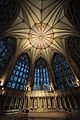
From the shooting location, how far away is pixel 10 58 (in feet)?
53.9

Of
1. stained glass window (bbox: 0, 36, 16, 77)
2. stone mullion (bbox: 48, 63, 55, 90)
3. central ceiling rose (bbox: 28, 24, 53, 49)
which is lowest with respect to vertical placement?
stone mullion (bbox: 48, 63, 55, 90)

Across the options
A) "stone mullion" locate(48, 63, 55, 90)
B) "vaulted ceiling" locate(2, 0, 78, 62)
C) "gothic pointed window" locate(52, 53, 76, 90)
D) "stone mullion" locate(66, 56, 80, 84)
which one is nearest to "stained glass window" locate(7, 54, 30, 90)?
"vaulted ceiling" locate(2, 0, 78, 62)

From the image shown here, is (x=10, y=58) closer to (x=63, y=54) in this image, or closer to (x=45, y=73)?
(x=45, y=73)

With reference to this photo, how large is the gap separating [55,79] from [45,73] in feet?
8.04

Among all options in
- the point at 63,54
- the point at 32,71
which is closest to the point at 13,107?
the point at 32,71

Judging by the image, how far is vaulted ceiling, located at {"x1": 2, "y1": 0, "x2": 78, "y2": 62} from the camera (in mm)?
14734

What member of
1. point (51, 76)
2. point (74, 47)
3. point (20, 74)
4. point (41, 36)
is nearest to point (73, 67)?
point (74, 47)

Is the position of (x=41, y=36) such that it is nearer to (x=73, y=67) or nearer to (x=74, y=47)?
(x=74, y=47)

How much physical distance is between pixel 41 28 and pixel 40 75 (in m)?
8.35

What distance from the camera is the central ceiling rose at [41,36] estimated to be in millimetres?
17434

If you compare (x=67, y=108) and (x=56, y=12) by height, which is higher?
(x=56, y=12)

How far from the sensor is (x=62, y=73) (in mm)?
17406

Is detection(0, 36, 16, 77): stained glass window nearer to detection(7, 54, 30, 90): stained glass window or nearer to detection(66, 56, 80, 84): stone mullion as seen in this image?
detection(7, 54, 30, 90): stained glass window

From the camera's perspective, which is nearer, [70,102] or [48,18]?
[70,102]
